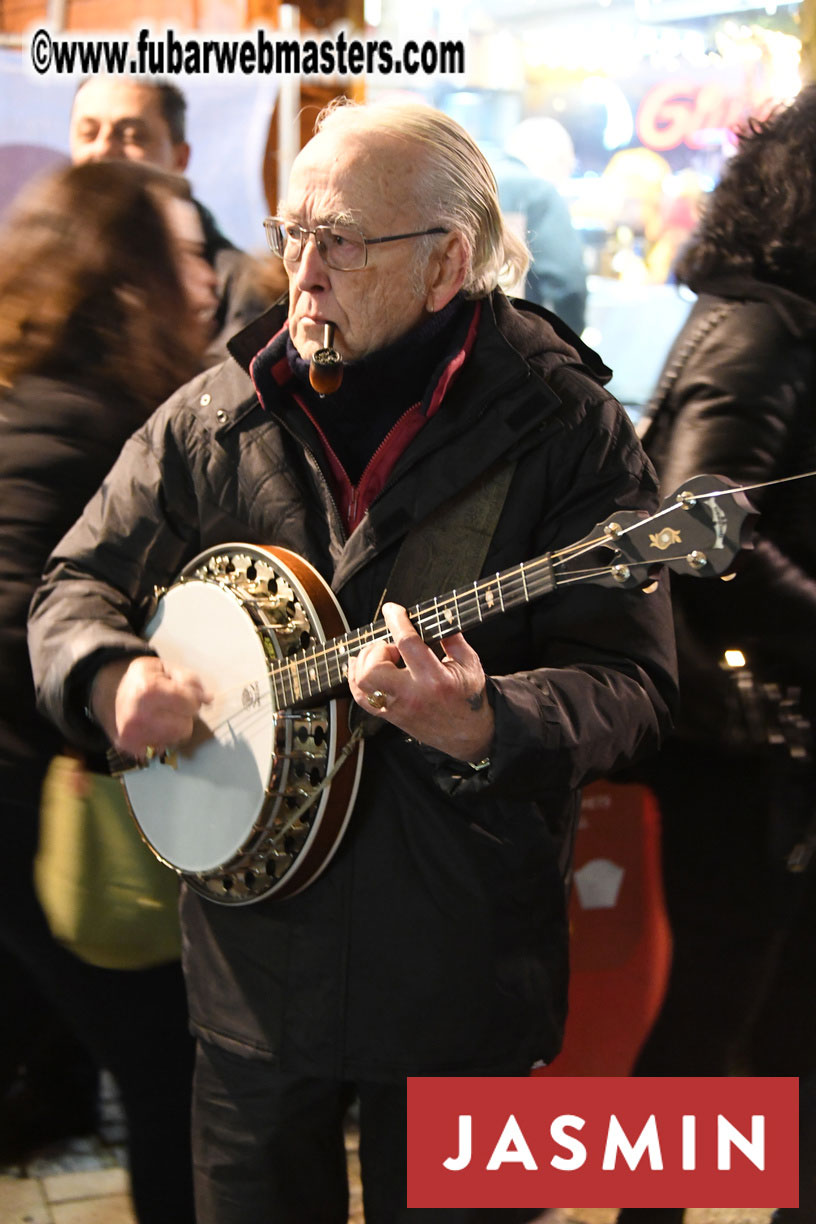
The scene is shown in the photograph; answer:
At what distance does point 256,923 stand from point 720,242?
1.39 meters

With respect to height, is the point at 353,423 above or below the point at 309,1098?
above

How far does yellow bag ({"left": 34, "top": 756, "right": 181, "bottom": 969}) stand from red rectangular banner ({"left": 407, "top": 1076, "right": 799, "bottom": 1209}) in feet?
Result: 2.43

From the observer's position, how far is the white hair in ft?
6.15

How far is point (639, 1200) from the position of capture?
8.22ft

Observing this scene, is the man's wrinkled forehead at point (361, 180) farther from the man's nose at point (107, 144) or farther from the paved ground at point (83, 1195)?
the paved ground at point (83, 1195)

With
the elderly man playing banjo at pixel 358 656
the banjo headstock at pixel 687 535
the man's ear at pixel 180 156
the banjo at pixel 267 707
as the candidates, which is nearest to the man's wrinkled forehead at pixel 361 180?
the elderly man playing banjo at pixel 358 656

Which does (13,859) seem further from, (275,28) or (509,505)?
(275,28)

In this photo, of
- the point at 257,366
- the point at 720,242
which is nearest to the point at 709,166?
the point at 720,242

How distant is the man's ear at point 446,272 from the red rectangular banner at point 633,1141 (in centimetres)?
116

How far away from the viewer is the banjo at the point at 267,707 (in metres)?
1.72

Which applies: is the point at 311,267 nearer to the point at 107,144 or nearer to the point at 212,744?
the point at 212,744

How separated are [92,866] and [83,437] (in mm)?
767

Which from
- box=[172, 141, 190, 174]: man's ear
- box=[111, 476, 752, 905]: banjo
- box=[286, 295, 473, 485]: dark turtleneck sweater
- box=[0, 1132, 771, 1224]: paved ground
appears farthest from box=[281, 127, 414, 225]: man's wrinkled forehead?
box=[0, 1132, 771, 1224]: paved ground

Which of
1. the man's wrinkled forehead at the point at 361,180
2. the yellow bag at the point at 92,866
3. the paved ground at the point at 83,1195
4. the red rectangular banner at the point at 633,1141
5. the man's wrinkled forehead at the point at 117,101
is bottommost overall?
the paved ground at the point at 83,1195
